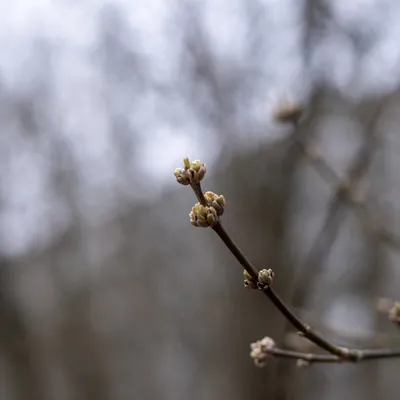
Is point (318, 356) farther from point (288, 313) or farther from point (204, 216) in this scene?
→ point (204, 216)

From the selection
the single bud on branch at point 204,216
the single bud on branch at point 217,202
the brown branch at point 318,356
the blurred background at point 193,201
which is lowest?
the brown branch at point 318,356

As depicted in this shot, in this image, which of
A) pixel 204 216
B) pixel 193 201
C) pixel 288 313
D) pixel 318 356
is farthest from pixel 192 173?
pixel 193 201

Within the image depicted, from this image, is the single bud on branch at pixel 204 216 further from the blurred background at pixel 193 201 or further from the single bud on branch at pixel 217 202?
the blurred background at pixel 193 201

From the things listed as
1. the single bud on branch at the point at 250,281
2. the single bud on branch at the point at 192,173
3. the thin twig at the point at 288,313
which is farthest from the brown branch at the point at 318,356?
the single bud on branch at the point at 192,173

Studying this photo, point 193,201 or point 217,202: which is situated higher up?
point 193,201

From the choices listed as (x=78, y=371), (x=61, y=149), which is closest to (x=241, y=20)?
(x=61, y=149)

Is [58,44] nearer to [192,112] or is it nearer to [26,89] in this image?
[26,89]

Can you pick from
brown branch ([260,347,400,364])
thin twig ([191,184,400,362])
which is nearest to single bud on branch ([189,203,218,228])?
thin twig ([191,184,400,362])

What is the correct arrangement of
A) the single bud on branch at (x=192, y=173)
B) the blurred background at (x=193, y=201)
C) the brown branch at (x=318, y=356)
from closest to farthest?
the single bud on branch at (x=192, y=173)
the brown branch at (x=318, y=356)
the blurred background at (x=193, y=201)

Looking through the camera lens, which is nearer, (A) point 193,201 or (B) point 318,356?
(B) point 318,356
